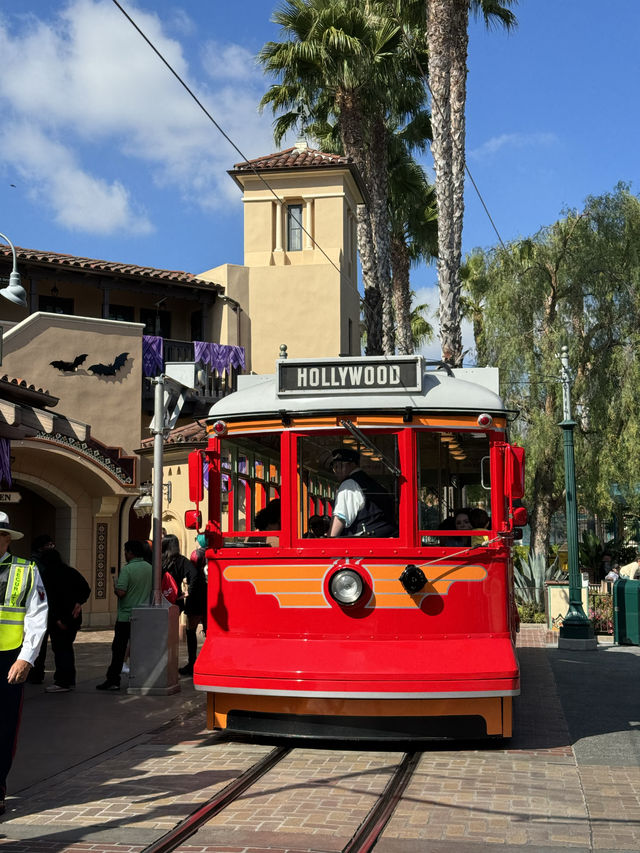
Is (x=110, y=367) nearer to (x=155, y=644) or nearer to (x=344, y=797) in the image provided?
(x=155, y=644)

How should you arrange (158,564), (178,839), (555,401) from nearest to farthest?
(178,839) → (158,564) → (555,401)

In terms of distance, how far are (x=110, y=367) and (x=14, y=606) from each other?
1715 cm

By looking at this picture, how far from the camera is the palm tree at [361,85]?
86.7ft

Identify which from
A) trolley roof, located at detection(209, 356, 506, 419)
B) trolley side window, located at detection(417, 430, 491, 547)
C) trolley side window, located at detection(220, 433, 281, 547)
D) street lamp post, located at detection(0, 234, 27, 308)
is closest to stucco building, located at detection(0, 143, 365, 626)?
street lamp post, located at detection(0, 234, 27, 308)

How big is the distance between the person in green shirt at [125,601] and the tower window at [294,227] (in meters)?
22.6

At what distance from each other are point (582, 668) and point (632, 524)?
18082 millimetres

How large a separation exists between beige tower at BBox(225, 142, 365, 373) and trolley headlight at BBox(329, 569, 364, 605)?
2456 centimetres

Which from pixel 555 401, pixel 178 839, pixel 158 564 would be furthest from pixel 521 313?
pixel 178 839

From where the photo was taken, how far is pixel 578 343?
2733cm

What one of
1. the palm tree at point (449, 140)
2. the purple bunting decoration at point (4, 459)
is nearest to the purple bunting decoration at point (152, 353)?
the palm tree at point (449, 140)

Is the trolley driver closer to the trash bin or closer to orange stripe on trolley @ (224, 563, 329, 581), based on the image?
orange stripe on trolley @ (224, 563, 329, 581)

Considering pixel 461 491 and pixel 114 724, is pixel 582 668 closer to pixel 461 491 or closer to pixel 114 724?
pixel 461 491

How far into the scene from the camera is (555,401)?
1076 inches

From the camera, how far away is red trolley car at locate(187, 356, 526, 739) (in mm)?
8008
